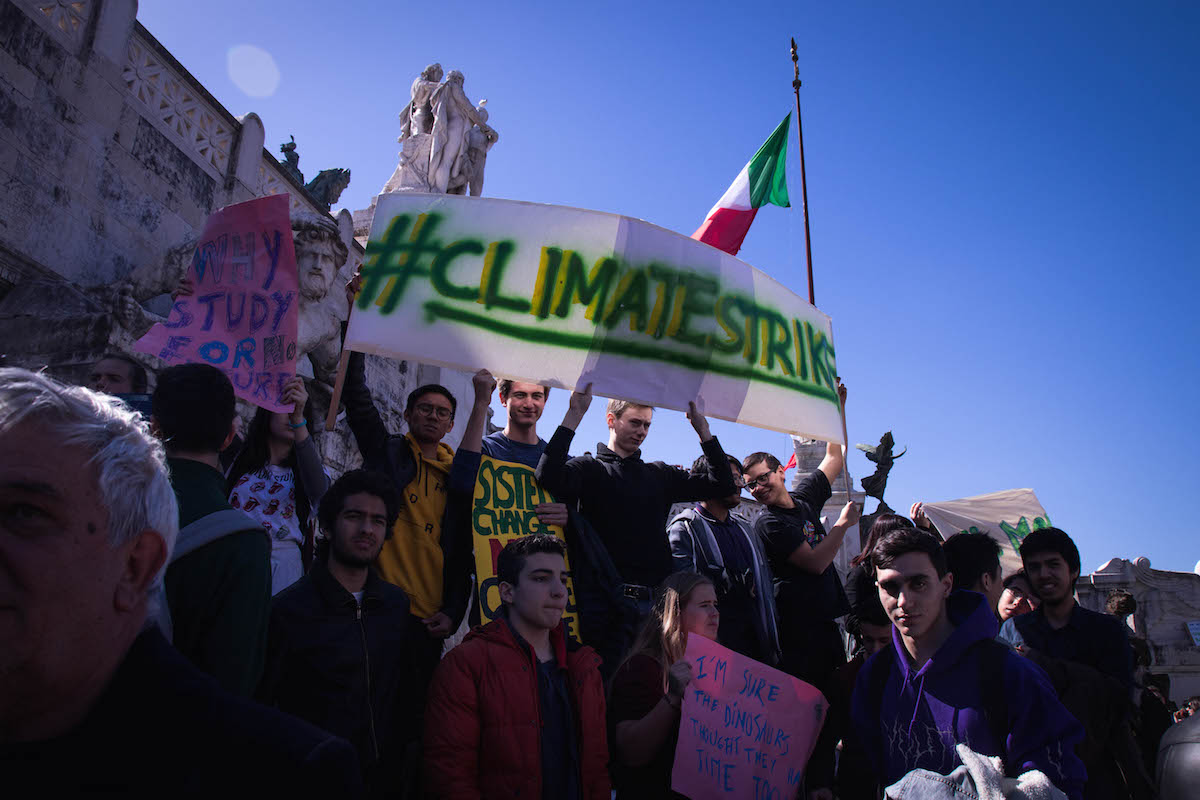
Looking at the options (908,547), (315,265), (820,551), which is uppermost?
(315,265)

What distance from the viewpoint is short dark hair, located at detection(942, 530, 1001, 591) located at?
366 cm

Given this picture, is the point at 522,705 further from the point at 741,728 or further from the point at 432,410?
the point at 432,410

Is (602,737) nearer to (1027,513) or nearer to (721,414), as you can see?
(721,414)

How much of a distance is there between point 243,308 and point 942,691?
331cm

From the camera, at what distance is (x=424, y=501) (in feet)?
12.2

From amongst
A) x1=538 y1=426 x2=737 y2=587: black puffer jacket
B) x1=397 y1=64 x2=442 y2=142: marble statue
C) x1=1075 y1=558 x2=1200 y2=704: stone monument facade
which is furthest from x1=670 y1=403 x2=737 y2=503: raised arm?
x1=1075 y1=558 x2=1200 y2=704: stone monument facade

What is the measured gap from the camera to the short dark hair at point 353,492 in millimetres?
3066

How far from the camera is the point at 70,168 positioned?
5742mm

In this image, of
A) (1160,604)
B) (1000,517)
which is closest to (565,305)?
(1000,517)

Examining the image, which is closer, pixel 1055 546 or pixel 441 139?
pixel 1055 546

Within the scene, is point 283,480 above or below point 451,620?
above

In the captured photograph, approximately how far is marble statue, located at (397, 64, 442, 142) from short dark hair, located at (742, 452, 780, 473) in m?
8.51

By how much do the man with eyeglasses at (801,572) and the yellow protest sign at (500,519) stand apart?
1209mm

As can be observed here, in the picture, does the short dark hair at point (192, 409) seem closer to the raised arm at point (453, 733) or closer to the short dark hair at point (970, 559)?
the raised arm at point (453, 733)
